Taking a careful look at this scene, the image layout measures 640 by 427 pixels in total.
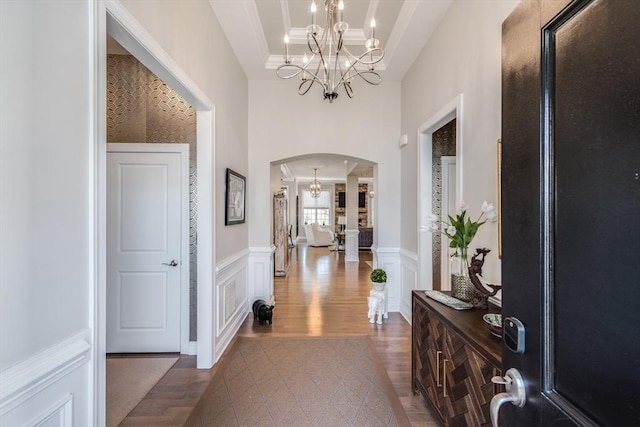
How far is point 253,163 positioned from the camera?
13.6 ft

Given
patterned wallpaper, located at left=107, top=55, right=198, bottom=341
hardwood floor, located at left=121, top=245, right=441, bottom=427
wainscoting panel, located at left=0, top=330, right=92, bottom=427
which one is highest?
patterned wallpaper, located at left=107, top=55, right=198, bottom=341

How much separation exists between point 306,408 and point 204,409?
2.48 feet

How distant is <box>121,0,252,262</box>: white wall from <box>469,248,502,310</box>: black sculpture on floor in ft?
7.26

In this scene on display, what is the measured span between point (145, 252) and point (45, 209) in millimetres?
2143

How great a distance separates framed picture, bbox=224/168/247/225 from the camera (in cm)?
316

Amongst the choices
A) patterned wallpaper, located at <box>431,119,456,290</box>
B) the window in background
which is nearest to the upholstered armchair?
the window in background

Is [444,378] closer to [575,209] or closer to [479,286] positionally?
[479,286]

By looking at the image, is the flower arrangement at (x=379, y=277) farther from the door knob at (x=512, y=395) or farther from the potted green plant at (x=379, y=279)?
the door knob at (x=512, y=395)

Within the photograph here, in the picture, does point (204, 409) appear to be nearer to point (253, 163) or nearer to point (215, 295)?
point (215, 295)

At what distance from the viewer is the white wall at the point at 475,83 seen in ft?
6.42

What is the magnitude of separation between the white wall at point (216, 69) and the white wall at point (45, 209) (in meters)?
0.65

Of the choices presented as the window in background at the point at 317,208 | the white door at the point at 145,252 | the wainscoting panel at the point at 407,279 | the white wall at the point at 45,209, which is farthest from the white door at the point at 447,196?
the window in background at the point at 317,208

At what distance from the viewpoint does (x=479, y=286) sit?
1.67m

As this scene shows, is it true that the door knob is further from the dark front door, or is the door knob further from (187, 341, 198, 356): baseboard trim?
(187, 341, 198, 356): baseboard trim
